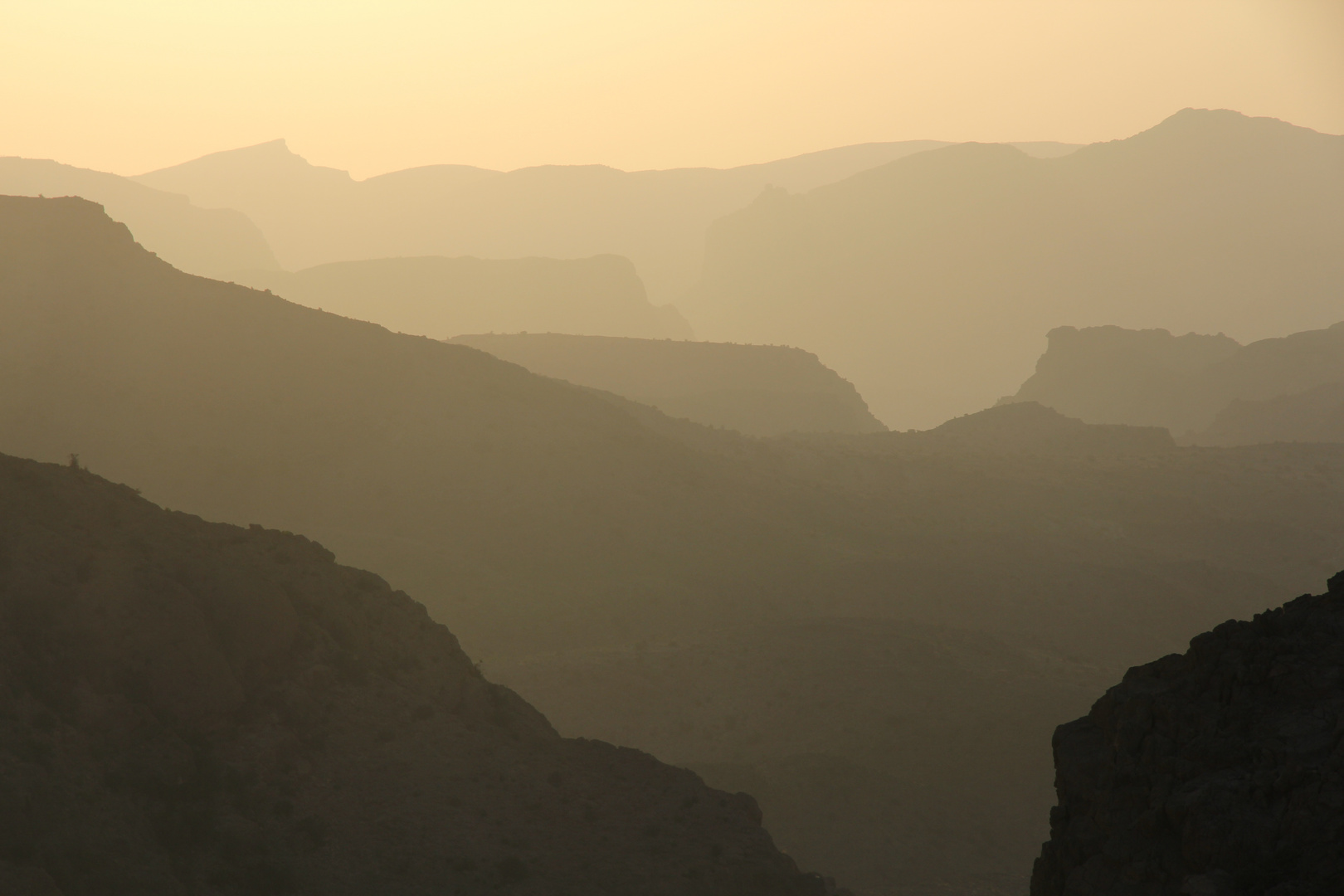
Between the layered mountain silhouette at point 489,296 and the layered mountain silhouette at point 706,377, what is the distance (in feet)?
114

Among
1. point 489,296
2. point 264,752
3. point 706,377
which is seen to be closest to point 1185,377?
point 706,377

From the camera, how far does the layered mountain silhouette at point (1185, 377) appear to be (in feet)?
219

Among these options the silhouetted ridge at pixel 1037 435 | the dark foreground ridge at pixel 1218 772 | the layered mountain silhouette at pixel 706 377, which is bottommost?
the dark foreground ridge at pixel 1218 772

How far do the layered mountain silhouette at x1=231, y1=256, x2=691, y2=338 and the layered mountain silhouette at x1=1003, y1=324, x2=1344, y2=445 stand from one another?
42.2 meters

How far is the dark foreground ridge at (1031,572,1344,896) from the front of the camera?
8.02 metres

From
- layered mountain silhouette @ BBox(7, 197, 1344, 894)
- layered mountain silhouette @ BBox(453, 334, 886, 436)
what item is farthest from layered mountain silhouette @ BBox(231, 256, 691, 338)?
layered mountain silhouette @ BBox(7, 197, 1344, 894)

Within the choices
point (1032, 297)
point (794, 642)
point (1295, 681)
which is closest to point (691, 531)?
point (794, 642)

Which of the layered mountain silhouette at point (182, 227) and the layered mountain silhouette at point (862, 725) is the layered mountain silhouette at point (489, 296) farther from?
the layered mountain silhouette at point (862, 725)

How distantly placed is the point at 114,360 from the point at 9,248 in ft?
20.8

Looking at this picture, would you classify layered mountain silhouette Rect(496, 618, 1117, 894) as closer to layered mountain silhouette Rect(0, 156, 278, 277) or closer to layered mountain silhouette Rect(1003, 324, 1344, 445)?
layered mountain silhouette Rect(1003, 324, 1344, 445)

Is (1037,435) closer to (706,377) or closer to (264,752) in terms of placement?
(706,377)

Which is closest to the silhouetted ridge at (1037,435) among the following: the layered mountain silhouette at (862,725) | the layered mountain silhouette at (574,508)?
the layered mountain silhouette at (574,508)

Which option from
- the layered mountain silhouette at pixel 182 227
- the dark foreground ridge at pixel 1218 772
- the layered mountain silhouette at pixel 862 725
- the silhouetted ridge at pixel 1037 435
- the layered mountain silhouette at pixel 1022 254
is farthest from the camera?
the layered mountain silhouette at pixel 182 227

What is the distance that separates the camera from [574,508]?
37031 millimetres
